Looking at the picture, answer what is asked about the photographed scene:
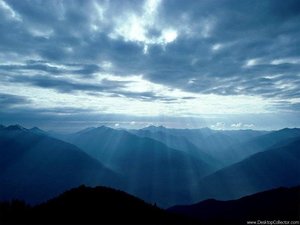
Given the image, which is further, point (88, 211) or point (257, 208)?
point (257, 208)

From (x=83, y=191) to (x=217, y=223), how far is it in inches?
1535

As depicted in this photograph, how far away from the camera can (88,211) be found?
57969 millimetres

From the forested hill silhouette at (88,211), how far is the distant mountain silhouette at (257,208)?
4812 cm

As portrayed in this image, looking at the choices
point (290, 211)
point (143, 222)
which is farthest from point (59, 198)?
point (290, 211)

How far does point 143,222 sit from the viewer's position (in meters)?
57.2

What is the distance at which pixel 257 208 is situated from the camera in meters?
138

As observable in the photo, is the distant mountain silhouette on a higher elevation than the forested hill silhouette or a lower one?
lower

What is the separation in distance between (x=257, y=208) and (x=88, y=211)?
111164 mm

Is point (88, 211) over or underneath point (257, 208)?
over

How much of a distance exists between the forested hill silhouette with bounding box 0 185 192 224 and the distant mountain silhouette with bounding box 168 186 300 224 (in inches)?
1894

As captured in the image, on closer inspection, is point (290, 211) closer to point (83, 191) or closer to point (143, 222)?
point (143, 222)

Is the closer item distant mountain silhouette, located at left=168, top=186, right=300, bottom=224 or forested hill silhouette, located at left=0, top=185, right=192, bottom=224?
forested hill silhouette, located at left=0, top=185, right=192, bottom=224

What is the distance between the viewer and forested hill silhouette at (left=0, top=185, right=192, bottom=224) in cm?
5356

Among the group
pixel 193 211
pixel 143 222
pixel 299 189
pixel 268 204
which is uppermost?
pixel 143 222
